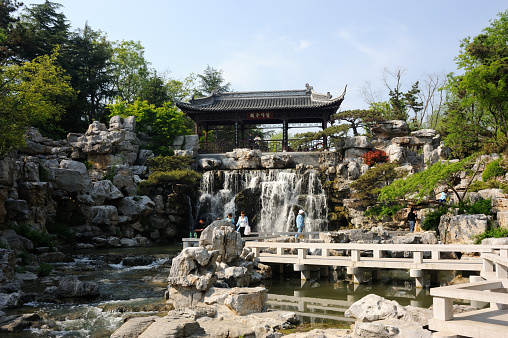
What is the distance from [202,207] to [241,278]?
15.0 meters

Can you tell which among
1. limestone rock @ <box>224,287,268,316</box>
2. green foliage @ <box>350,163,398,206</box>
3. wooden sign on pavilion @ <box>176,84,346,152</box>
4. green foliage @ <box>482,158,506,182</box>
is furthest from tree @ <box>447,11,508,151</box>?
limestone rock @ <box>224,287,268,316</box>

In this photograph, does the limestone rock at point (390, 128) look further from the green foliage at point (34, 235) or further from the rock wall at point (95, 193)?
the green foliage at point (34, 235)

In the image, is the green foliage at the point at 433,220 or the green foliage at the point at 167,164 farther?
the green foliage at the point at 167,164

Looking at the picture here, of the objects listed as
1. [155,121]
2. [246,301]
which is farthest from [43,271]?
[155,121]

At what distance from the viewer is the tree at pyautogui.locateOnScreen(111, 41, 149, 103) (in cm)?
3956

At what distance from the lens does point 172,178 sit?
24.4m

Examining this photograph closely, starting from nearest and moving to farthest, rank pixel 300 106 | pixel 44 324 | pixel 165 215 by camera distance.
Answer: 1. pixel 44 324
2. pixel 165 215
3. pixel 300 106

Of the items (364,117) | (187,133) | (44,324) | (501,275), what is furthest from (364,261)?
(187,133)

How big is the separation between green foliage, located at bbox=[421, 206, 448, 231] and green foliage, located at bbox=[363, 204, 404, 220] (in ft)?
8.77

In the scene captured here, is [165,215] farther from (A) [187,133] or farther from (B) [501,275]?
(B) [501,275]

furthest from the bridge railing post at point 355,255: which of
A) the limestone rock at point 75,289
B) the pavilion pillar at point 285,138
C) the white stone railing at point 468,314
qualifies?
the pavilion pillar at point 285,138

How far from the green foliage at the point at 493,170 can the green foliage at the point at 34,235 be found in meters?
18.6

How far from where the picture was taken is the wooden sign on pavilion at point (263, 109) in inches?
1212

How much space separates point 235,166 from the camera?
1084 inches
